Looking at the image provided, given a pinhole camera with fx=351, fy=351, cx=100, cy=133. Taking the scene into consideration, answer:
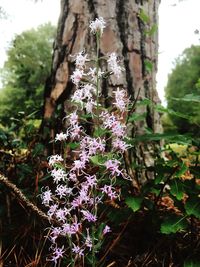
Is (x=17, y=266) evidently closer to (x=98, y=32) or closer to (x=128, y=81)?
(x=98, y=32)

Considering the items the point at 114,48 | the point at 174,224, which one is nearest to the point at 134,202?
the point at 174,224

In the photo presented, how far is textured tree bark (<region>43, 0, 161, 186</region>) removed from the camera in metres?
2.22

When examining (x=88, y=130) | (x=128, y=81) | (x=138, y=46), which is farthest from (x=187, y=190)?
(x=138, y=46)

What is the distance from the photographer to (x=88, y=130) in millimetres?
2111

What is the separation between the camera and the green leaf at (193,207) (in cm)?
141

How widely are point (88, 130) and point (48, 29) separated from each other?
3425cm

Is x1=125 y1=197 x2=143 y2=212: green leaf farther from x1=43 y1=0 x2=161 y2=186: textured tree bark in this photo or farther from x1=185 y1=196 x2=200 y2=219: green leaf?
x1=43 y1=0 x2=161 y2=186: textured tree bark

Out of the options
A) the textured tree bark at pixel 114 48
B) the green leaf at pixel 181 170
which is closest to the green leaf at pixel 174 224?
the green leaf at pixel 181 170

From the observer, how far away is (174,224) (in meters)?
1.46

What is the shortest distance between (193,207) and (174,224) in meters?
0.11

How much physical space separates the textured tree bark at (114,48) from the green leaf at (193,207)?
27.7 inches

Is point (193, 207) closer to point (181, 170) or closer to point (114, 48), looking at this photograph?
point (181, 170)

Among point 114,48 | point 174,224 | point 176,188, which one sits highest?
point 114,48

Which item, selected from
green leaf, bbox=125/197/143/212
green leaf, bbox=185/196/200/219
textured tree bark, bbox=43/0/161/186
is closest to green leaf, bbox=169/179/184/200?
green leaf, bbox=185/196/200/219
